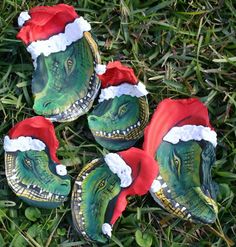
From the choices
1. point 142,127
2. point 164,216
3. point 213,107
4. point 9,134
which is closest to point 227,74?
point 213,107

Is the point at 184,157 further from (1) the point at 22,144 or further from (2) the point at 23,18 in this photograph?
(2) the point at 23,18

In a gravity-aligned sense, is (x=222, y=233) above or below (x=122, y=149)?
below

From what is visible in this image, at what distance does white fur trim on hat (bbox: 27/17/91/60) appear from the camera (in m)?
1.56

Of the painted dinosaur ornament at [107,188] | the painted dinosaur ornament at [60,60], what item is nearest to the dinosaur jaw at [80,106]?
the painted dinosaur ornament at [60,60]

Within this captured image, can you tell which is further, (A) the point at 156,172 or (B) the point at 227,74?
(B) the point at 227,74

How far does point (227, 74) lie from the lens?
1.59 m

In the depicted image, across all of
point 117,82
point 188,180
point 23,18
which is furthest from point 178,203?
point 23,18

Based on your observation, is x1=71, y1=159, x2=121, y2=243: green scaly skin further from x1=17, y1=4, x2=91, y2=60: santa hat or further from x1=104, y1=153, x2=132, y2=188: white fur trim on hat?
x1=17, y1=4, x2=91, y2=60: santa hat

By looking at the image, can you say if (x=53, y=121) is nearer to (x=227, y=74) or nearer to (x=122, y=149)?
(x=122, y=149)

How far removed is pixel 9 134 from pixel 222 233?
459mm

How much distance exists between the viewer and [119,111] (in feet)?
5.15

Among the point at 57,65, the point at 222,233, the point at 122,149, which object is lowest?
the point at 222,233

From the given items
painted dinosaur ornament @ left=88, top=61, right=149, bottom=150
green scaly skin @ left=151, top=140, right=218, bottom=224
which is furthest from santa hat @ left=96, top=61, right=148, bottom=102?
green scaly skin @ left=151, top=140, right=218, bottom=224

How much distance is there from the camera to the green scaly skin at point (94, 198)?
4.96 feet
